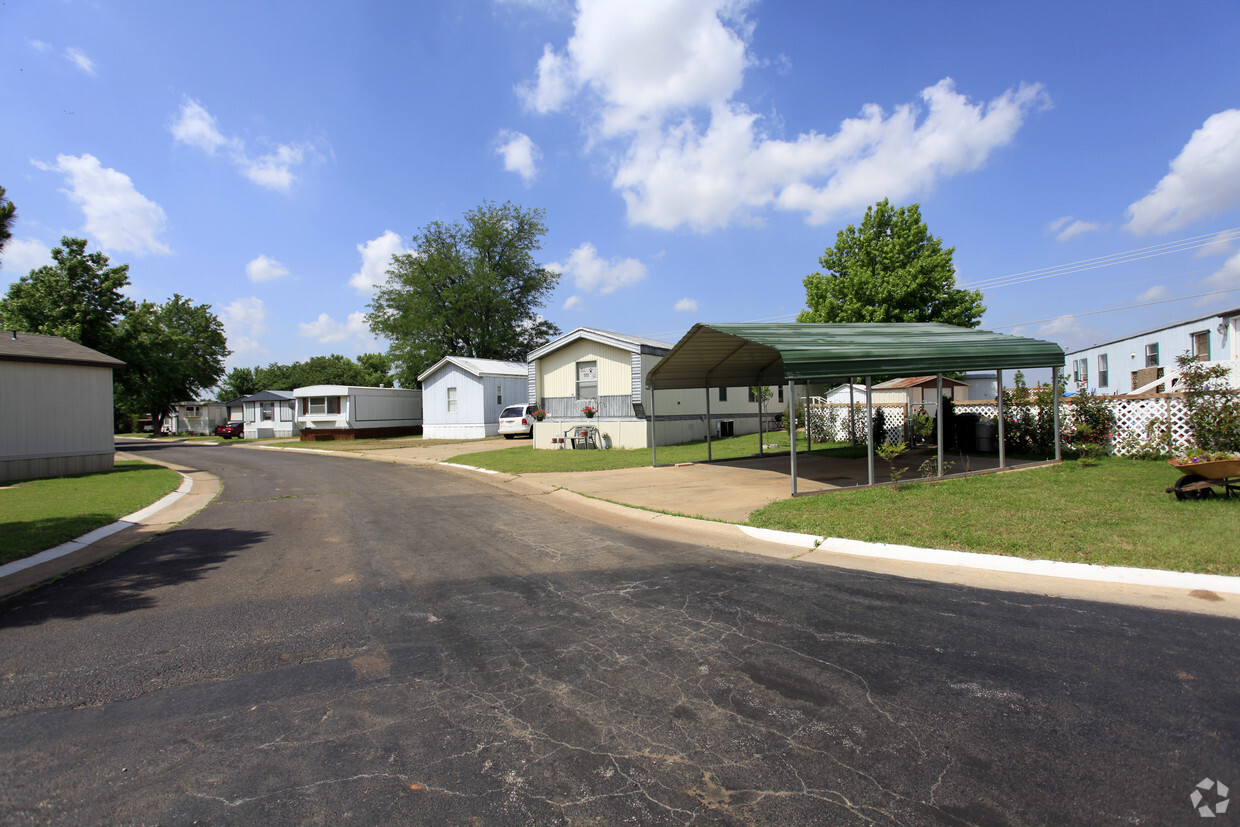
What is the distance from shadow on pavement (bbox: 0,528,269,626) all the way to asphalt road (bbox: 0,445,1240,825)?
2.3 inches

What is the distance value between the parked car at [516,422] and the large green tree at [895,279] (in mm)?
18431

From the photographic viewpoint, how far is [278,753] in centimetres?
315

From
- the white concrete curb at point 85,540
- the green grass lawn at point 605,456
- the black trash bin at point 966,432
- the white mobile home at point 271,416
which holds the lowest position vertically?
the white concrete curb at point 85,540

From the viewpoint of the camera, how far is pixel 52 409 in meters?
17.5

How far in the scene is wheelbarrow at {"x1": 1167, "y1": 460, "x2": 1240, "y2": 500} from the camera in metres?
8.15

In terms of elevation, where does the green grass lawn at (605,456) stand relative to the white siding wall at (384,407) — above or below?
below

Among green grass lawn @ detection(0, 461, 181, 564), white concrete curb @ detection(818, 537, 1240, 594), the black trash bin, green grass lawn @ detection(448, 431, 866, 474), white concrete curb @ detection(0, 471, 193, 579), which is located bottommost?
white concrete curb @ detection(818, 537, 1240, 594)

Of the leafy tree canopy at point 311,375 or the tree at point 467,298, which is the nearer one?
the tree at point 467,298

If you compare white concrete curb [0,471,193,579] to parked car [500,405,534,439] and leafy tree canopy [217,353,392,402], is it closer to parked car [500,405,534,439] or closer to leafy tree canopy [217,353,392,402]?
parked car [500,405,534,439]

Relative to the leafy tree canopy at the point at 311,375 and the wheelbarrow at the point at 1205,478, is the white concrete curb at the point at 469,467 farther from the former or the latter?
the leafy tree canopy at the point at 311,375

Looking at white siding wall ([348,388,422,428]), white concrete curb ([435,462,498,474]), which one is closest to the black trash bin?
white concrete curb ([435,462,498,474])

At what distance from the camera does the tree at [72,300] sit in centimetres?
3331

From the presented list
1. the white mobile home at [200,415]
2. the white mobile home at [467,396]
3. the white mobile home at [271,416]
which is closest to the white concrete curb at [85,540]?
the white mobile home at [467,396]

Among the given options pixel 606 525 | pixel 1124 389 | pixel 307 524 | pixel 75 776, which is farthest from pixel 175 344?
pixel 1124 389
